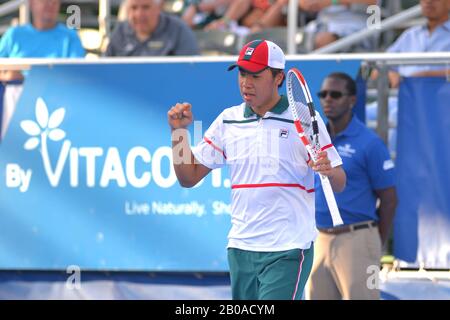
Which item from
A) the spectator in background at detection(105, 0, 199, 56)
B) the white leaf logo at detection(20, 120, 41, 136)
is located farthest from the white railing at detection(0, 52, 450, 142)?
the spectator in background at detection(105, 0, 199, 56)

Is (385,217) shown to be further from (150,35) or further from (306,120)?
(150,35)

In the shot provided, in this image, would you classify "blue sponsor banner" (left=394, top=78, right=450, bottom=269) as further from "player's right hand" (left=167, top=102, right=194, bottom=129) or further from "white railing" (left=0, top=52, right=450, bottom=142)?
"player's right hand" (left=167, top=102, right=194, bottom=129)

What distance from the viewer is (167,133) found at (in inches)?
313

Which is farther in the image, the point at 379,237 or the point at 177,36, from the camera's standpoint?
the point at 177,36

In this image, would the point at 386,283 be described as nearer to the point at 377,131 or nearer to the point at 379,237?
the point at 379,237

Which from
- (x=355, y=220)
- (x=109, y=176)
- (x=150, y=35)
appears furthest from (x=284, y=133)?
(x=150, y=35)

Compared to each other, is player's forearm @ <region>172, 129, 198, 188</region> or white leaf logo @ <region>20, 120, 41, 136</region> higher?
white leaf logo @ <region>20, 120, 41, 136</region>

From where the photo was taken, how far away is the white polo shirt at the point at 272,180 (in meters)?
→ 5.71

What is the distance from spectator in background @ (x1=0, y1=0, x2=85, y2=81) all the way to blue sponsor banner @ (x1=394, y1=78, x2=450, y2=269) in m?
2.86

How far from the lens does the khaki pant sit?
24.0 ft

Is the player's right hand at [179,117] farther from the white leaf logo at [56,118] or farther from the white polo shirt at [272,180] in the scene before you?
the white leaf logo at [56,118]

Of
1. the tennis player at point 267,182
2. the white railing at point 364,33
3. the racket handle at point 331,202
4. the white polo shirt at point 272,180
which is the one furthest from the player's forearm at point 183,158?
the white railing at point 364,33
